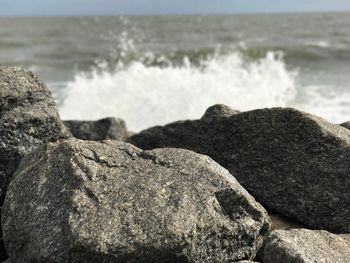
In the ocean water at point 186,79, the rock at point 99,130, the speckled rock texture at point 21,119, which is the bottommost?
the ocean water at point 186,79

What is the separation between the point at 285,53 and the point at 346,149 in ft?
66.0

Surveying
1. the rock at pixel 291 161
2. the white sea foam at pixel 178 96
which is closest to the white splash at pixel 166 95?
the white sea foam at pixel 178 96

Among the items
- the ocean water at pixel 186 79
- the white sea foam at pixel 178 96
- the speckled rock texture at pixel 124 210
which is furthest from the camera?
the ocean water at pixel 186 79

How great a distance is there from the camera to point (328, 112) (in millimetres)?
10586

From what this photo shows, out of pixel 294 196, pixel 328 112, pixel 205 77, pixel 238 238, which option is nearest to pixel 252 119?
pixel 294 196

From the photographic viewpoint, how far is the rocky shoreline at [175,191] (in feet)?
8.69

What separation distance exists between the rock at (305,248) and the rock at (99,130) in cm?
353

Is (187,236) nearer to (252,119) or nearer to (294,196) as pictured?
(294,196)

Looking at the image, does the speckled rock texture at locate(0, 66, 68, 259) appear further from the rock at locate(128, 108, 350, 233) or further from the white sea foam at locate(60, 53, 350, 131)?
the white sea foam at locate(60, 53, 350, 131)

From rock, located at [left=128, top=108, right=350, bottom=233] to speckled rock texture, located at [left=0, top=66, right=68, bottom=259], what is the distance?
129 centimetres

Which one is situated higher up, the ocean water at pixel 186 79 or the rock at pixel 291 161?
the rock at pixel 291 161

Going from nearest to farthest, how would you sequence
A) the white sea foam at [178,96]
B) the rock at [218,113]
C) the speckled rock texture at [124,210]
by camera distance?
the speckled rock texture at [124,210]
the rock at [218,113]
the white sea foam at [178,96]

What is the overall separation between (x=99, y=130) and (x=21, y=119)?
2.58 metres

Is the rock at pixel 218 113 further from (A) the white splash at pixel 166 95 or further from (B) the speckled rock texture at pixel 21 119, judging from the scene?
(A) the white splash at pixel 166 95
